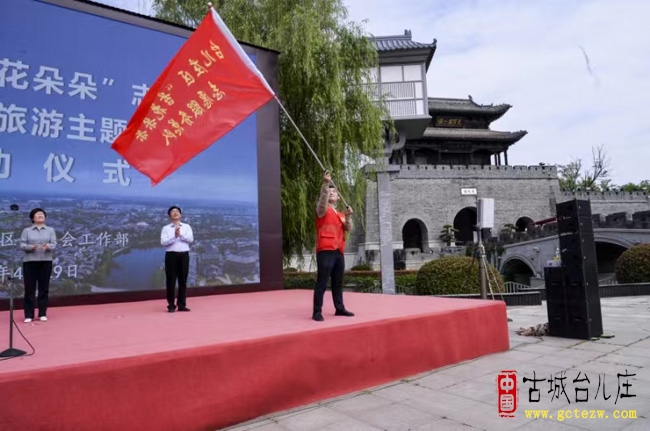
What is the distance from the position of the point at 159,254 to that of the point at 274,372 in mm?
4115

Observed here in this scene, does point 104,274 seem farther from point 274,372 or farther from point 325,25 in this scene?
point 325,25

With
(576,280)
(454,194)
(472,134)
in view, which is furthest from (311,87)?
(472,134)

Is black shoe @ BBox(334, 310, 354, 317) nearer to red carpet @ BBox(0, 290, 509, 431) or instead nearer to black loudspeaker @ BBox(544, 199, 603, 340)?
red carpet @ BBox(0, 290, 509, 431)

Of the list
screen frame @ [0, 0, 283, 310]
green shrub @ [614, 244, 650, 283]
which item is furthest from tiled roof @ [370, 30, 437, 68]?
green shrub @ [614, 244, 650, 283]

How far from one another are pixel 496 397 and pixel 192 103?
3.61 m

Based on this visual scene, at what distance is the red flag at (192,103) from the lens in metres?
3.96

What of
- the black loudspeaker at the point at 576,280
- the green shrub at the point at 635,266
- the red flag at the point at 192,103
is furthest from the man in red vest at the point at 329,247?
the green shrub at the point at 635,266

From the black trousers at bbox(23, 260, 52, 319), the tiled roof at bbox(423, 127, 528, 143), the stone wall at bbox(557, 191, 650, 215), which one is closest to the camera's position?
the black trousers at bbox(23, 260, 52, 319)

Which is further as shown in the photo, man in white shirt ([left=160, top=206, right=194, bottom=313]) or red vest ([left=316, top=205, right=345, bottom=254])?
man in white shirt ([left=160, top=206, right=194, bottom=313])

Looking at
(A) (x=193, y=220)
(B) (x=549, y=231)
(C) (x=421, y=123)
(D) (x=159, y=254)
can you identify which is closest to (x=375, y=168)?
(C) (x=421, y=123)

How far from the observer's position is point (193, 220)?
721 centimetres

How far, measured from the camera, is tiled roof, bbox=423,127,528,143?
37.1 metres

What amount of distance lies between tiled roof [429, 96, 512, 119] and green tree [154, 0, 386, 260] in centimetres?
2900

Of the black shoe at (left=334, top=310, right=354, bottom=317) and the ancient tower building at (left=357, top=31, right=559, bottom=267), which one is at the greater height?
the ancient tower building at (left=357, top=31, right=559, bottom=267)
